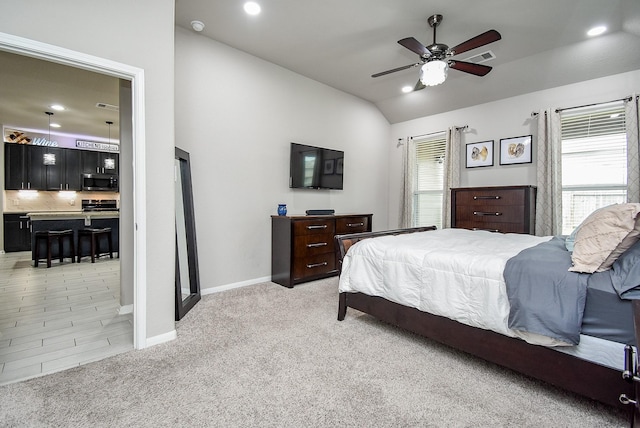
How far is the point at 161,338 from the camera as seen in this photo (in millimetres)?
2283

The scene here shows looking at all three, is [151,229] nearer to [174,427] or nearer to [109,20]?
[174,427]

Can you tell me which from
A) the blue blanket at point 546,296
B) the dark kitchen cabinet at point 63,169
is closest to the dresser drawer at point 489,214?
the blue blanket at point 546,296

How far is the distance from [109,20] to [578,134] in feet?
17.6

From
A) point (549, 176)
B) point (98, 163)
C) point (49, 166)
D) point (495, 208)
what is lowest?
point (495, 208)

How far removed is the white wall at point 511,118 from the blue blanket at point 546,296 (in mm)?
3286

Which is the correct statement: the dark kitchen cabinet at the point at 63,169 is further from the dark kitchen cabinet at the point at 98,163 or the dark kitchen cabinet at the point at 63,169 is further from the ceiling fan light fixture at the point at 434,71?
the ceiling fan light fixture at the point at 434,71

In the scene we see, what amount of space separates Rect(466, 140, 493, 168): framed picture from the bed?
2.66 meters

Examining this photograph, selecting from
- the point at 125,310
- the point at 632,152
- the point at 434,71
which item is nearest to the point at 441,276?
the point at 434,71

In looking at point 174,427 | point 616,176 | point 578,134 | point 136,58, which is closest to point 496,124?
point 578,134

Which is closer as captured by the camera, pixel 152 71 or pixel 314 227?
pixel 152 71

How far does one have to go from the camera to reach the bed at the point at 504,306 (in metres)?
1.38

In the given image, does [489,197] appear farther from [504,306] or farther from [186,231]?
[186,231]

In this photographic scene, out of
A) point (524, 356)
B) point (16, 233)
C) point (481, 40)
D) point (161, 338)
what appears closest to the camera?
point (524, 356)

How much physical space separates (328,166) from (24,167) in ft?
23.3
